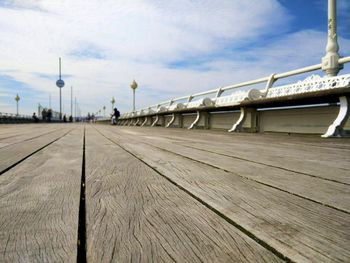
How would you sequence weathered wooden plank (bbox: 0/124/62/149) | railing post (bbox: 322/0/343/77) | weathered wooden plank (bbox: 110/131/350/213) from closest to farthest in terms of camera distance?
weathered wooden plank (bbox: 110/131/350/213) → weathered wooden plank (bbox: 0/124/62/149) → railing post (bbox: 322/0/343/77)

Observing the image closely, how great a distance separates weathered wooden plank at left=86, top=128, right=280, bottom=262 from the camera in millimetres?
726

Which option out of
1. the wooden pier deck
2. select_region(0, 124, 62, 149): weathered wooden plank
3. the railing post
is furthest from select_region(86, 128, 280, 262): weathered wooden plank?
the railing post

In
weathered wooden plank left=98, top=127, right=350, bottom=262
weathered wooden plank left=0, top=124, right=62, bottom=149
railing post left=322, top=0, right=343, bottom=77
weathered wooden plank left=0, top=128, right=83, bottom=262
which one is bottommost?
weathered wooden plank left=0, top=124, right=62, bottom=149

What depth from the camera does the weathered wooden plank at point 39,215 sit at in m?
0.74

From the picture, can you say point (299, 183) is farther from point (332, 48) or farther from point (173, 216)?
point (332, 48)

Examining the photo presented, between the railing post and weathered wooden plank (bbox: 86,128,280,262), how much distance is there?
19.8 feet

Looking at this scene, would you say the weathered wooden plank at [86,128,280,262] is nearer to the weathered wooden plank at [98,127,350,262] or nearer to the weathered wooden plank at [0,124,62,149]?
the weathered wooden plank at [98,127,350,262]

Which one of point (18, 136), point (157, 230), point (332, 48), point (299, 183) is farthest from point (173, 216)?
point (332, 48)

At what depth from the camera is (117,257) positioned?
71 centimetres

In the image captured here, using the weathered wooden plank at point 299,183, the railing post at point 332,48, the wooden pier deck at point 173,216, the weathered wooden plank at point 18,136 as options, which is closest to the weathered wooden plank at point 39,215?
the wooden pier deck at point 173,216

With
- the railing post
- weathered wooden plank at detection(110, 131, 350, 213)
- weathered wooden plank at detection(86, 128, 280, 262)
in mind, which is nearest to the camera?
weathered wooden plank at detection(86, 128, 280, 262)

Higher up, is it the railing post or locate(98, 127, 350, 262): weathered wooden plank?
the railing post

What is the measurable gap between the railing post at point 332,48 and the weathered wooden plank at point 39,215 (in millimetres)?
6046

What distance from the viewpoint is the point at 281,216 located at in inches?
39.2
